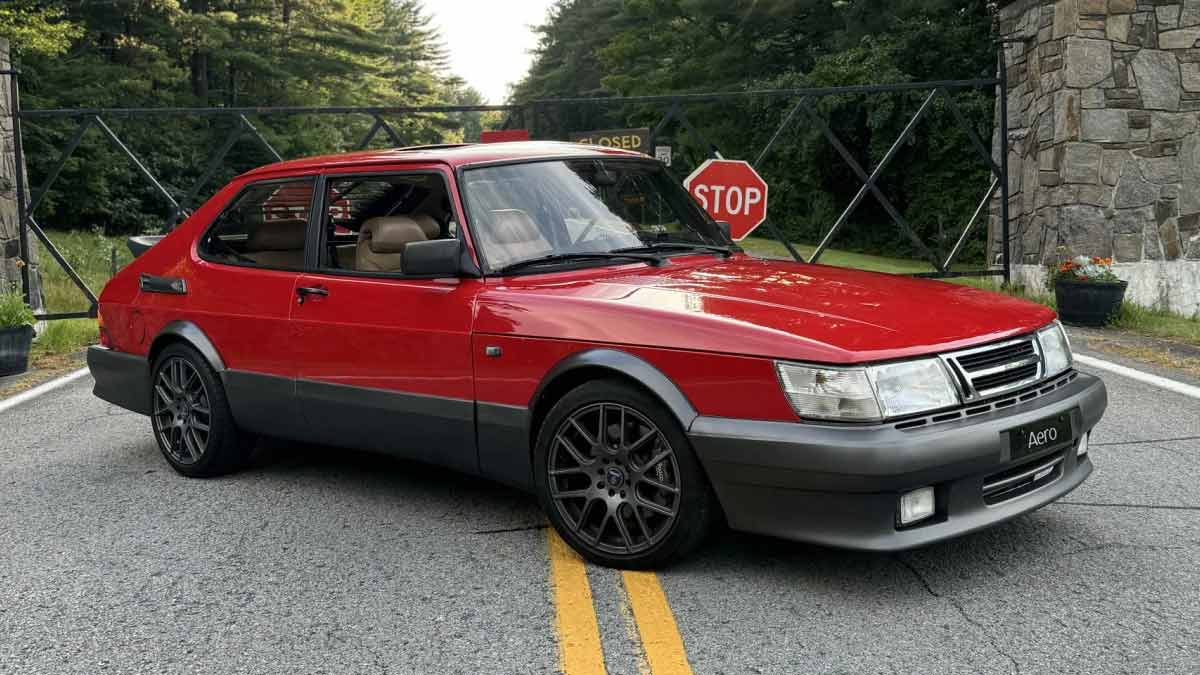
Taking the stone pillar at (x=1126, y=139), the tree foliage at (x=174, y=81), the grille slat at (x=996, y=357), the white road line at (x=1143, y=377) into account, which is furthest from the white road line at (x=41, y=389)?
the tree foliage at (x=174, y=81)

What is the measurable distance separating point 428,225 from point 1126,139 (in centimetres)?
898

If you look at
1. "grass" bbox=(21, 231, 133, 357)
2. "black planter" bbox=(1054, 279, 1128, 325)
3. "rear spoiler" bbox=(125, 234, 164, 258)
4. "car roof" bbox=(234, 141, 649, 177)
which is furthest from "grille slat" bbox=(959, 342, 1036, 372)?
"grass" bbox=(21, 231, 133, 357)

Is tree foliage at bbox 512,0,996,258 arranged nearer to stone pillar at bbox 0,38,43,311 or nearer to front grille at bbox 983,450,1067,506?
stone pillar at bbox 0,38,43,311

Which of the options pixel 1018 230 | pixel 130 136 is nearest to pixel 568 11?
pixel 130 136

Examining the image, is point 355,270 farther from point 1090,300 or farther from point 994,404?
point 1090,300

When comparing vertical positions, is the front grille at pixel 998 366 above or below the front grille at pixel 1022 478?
above

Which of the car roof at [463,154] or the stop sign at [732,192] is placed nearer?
the car roof at [463,154]

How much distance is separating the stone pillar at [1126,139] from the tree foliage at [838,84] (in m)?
11.4

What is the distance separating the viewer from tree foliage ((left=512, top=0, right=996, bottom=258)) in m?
28.0

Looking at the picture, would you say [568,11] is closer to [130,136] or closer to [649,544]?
[130,136]

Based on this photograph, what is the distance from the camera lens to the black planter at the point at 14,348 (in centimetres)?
973

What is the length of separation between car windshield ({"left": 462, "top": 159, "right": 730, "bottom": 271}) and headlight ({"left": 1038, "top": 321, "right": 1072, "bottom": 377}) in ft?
5.39

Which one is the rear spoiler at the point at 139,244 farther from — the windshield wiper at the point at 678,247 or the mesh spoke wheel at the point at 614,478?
the mesh spoke wheel at the point at 614,478

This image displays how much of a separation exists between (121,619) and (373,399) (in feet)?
4.89
